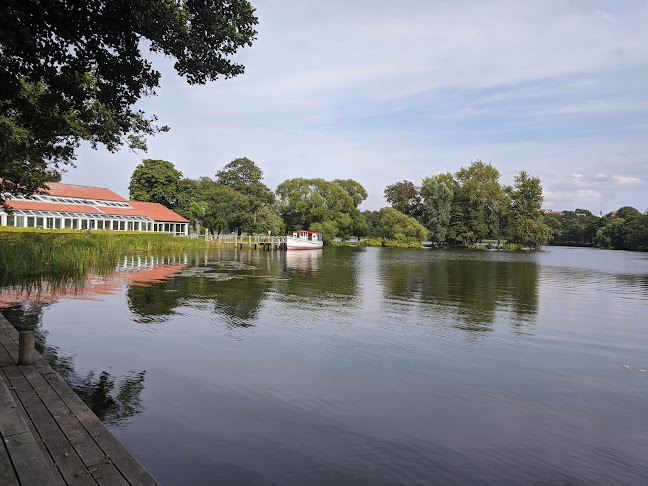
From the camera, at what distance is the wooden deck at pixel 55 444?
3.47 meters

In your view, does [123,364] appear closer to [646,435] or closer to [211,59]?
[211,59]

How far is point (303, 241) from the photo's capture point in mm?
59250

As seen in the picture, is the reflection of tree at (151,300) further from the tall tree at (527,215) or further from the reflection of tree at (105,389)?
the tall tree at (527,215)

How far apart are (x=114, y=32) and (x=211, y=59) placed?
1.97 meters

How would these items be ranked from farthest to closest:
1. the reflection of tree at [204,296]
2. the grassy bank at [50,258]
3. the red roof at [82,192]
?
the red roof at [82,192]
the grassy bank at [50,258]
the reflection of tree at [204,296]

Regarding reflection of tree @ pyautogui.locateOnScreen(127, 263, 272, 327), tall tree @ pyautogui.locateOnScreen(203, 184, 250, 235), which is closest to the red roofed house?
tall tree @ pyautogui.locateOnScreen(203, 184, 250, 235)

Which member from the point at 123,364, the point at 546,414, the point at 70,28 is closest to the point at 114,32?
the point at 70,28

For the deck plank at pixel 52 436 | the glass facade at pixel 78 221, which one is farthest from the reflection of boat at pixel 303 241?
the deck plank at pixel 52 436

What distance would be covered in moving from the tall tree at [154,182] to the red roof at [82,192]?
8.53 meters

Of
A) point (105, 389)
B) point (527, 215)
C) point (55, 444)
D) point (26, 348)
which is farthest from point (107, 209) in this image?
point (527, 215)

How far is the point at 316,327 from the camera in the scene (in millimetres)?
11891

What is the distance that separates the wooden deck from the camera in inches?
137

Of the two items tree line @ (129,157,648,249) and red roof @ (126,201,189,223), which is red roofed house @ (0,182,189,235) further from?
tree line @ (129,157,648,249)

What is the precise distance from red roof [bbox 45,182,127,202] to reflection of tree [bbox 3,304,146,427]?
46.2 meters
